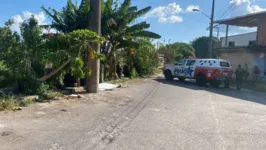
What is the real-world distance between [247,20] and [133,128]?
65.8 ft

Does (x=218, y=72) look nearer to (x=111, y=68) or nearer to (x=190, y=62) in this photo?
(x=190, y=62)

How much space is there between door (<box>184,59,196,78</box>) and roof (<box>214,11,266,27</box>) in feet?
22.0

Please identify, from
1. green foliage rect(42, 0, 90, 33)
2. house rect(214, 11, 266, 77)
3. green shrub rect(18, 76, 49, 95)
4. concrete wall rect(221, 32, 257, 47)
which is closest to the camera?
green shrub rect(18, 76, 49, 95)

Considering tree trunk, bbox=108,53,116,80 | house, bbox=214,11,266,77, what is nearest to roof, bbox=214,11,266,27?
house, bbox=214,11,266,77

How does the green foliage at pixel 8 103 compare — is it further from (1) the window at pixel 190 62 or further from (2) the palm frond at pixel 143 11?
(1) the window at pixel 190 62

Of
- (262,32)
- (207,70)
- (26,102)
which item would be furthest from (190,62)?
(26,102)

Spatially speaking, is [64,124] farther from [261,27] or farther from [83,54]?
[261,27]

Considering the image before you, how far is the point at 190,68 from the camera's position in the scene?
18.1 m

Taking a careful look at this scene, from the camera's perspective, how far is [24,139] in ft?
17.0

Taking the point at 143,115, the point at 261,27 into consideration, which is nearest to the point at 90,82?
the point at 143,115

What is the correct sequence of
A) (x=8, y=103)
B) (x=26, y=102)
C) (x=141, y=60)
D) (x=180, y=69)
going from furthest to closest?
1. (x=141, y=60)
2. (x=180, y=69)
3. (x=26, y=102)
4. (x=8, y=103)

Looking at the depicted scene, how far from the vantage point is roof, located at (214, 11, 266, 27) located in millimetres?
20177

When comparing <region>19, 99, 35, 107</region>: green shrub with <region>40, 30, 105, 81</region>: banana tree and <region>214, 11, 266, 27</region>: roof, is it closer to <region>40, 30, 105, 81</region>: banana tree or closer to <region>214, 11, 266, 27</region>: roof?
<region>40, 30, 105, 81</region>: banana tree

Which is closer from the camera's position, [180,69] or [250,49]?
[180,69]
